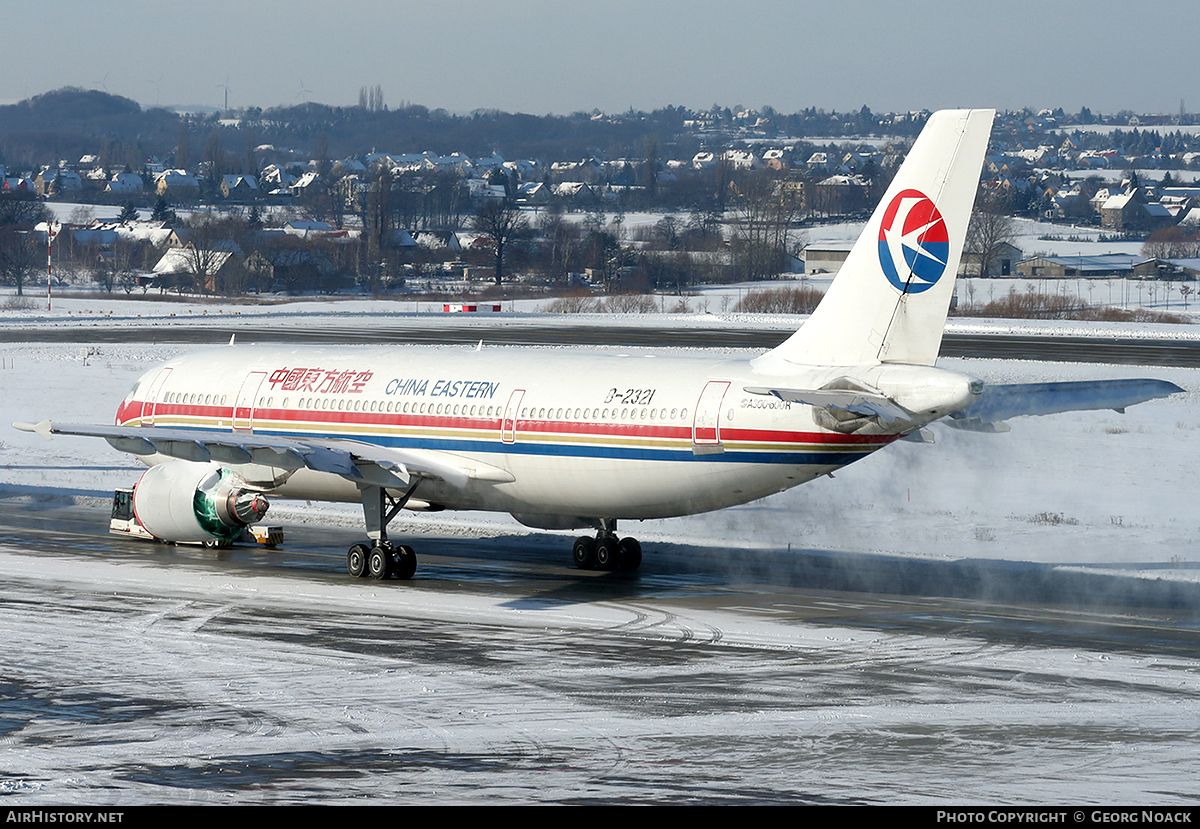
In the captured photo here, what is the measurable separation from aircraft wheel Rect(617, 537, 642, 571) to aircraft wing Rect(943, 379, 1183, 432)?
7.24m

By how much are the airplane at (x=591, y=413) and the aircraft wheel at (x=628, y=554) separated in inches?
1.4

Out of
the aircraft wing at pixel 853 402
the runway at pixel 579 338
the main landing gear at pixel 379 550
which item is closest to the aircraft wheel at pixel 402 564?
the main landing gear at pixel 379 550

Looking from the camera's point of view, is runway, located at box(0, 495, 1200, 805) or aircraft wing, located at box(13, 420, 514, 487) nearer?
runway, located at box(0, 495, 1200, 805)

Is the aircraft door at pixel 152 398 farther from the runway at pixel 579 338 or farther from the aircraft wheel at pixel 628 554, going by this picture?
the runway at pixel 579 338

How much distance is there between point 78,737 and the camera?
17.4m

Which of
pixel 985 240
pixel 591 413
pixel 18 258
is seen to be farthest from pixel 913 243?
pixel 985 240

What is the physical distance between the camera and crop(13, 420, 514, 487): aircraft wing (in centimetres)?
2838

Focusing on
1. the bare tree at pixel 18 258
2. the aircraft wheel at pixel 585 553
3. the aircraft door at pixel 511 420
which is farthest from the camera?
the bare tree at pixel 18 258

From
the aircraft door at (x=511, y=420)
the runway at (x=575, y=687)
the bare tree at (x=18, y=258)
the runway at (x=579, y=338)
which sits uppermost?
the bare tree at (x=18, y=258)

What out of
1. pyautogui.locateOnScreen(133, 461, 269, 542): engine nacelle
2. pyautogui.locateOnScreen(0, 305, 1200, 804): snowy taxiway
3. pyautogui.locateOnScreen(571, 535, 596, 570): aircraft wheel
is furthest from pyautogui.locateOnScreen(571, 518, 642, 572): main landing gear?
pyautogui.locateOnScreen(133, 461, 269, 542): engine nacelle

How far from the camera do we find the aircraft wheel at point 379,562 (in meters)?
29.6

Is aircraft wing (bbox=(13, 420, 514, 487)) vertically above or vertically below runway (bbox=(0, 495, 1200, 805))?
above

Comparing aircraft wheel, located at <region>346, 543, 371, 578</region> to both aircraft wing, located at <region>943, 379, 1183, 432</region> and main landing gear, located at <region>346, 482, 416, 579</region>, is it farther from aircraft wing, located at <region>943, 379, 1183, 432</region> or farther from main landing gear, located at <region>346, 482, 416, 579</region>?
aircraft wing, located at <region>943, 379, 1183, 432</region>

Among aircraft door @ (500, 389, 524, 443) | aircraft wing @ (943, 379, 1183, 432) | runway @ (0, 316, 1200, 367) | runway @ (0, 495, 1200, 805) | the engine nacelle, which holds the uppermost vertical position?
runway @ (0, 316, 1200, 367)
